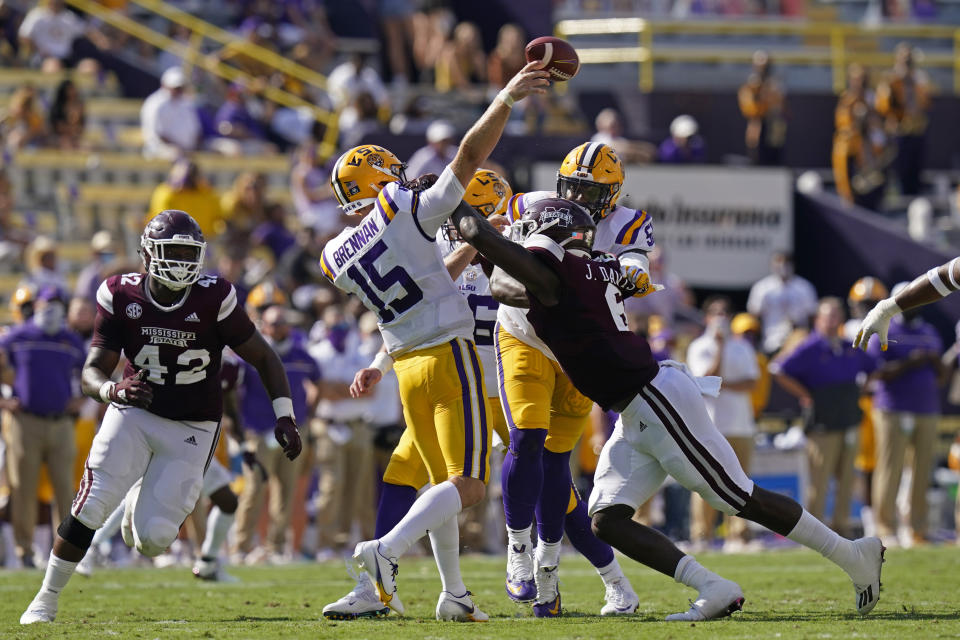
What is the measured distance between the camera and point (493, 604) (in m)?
7.60

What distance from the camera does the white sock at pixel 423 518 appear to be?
6.34 meters

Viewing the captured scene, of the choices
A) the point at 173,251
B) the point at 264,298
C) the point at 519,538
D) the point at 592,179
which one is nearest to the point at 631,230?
the point at 592,179

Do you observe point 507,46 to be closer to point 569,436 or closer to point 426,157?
point 426,157

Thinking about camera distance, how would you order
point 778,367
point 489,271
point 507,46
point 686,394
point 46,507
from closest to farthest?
point 686,394, point 489,271, point 46,507, point 778,367, point 507,46

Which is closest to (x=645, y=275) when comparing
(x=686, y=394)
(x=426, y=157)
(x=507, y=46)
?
(x=686, y=394)

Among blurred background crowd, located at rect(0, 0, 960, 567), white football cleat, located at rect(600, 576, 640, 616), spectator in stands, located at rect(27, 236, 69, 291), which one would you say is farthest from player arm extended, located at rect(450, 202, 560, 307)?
spectator in stands, located at rect(27, 236, 69, 291)

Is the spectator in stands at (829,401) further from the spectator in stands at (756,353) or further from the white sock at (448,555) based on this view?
the white sock at (448,555)

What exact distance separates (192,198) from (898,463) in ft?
22.2

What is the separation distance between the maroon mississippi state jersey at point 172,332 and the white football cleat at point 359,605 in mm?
1082

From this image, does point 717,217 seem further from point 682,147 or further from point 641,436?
point 641,436

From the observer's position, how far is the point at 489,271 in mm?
6918

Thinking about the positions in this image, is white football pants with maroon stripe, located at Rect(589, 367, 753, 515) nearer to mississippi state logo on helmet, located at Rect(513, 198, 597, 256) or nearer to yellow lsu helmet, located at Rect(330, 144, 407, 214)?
mississippi state logo on helmet, located at Rect(513, 198, 597, 256)

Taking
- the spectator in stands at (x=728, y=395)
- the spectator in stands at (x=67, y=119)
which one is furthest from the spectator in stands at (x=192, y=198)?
the spectator in stands at (x=728, y=395)

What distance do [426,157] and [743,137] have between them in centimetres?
606
